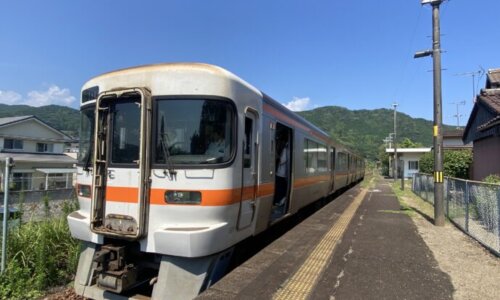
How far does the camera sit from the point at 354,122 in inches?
4609

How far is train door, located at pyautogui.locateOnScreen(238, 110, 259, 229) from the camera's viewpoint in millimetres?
5117

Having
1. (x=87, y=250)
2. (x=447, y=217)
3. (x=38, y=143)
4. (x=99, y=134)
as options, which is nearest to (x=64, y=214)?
(x=87, y=250)

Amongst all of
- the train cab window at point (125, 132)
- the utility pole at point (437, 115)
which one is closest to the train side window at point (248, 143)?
the train cab window at point (125, 132)

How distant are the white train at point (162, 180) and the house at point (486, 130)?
10730 millimetres

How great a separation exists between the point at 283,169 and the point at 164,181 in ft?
14.2

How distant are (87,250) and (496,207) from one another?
7.22m

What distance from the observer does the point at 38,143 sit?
39969 mm

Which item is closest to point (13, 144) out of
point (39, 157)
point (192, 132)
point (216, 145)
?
point (39, 157)

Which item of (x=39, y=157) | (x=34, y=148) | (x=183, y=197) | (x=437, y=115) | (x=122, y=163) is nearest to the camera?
(x=183, y=197)

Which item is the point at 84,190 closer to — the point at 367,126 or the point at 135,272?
the point at 135,272

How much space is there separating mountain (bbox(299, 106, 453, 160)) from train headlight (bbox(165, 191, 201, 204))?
91.8m

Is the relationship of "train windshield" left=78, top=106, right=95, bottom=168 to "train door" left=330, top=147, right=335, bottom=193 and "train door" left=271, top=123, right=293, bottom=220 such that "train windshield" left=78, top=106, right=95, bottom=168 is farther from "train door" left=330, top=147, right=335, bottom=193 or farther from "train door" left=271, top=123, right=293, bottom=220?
"train door" left=330, top=147, right=335, bottom=193

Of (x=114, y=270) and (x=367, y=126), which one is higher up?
(x=367, y=126)

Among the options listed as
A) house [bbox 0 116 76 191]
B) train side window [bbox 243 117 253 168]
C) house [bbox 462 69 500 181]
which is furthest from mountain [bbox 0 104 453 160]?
train side window [bbox 243 117 253 168]
